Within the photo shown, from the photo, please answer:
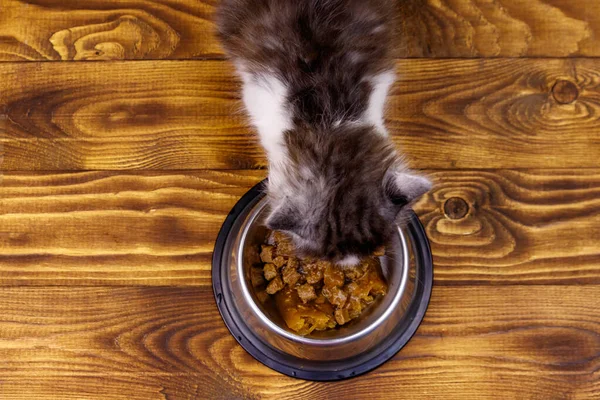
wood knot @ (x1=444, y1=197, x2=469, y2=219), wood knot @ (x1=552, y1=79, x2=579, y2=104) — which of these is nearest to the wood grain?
wood knot @ (x1=444, y1=197, x2=469, y2=219)

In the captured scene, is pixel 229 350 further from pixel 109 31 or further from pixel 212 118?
pixel 109 31

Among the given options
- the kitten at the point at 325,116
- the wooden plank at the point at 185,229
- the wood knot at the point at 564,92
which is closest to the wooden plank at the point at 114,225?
the wooden plank at the point at 185,229

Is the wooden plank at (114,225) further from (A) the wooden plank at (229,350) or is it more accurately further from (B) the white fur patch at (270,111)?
(B) the white fur patch at (270,111)

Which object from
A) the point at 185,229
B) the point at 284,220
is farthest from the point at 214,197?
the point at 284,220

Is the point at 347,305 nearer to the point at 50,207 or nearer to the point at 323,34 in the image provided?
the point at 323,34

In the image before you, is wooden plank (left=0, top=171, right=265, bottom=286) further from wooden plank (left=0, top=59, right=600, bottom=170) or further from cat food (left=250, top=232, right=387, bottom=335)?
cat food (left=250, top=232, right=387, bottom=335)
